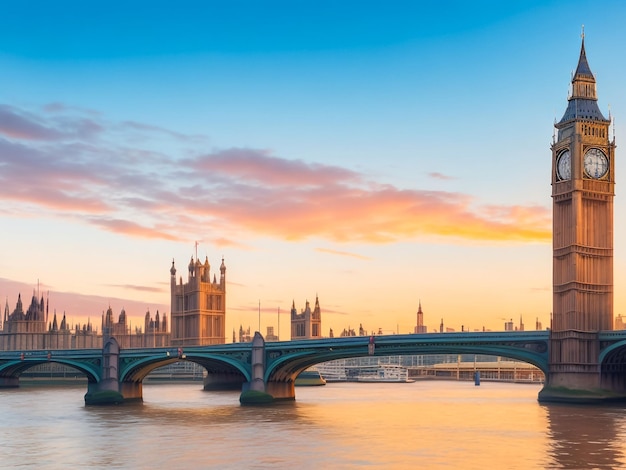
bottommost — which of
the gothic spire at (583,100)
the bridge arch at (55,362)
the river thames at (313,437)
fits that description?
the river thames at (313,437)

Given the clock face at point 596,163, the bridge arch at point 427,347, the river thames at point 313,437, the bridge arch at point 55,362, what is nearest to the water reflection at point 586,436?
the river thames at point 313,437

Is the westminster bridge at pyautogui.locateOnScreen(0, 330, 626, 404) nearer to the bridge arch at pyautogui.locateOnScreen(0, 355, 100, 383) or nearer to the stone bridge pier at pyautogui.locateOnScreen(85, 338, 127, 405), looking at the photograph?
the stone bridge pier at pyautogui.locateOnScreen(85, 338, 127, 405)

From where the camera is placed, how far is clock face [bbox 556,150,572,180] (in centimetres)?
9967

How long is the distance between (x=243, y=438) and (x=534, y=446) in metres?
20.2

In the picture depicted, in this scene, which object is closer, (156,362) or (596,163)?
(596,163)

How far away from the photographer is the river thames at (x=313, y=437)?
182 feet

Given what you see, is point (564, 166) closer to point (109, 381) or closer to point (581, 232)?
point (581, 232)

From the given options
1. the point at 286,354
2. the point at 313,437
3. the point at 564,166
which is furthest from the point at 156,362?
the point at 564,166

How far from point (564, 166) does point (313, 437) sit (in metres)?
47.6

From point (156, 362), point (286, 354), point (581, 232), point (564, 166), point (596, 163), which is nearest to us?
point (581, 232)

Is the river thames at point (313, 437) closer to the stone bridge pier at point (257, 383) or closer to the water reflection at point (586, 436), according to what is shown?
the water reflection at point (586, 436)

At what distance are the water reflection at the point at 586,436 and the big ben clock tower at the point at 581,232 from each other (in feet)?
27.5

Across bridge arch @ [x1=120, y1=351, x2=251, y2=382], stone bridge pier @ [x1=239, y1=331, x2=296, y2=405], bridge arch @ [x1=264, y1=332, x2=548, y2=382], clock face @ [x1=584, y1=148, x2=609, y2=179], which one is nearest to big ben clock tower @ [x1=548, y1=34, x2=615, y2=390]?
clock face @ [x1=584, y1=148, x2=609, y2=179]

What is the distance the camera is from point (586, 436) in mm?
65438
